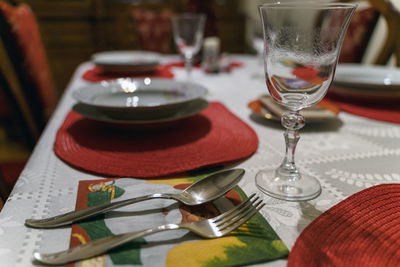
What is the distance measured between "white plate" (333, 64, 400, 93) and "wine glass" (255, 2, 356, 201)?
1.26ft

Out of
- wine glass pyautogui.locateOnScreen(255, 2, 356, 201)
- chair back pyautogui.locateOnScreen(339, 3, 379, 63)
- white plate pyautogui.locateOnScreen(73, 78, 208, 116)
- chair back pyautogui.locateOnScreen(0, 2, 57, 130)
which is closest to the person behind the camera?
wine glass pyautogui.locateOnScreen(255, 2, 356, 201)

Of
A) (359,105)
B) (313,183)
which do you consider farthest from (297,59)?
(359,105)

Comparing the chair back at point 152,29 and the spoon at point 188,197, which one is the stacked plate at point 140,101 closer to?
the spoon at point 188,197

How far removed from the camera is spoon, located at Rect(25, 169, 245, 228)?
31 cm

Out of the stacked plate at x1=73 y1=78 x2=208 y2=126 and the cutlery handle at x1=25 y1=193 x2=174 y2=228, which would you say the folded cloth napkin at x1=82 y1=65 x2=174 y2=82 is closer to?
the stacked plate at x1=73 y1=78 x2=208 y2=126

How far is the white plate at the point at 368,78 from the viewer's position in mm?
706

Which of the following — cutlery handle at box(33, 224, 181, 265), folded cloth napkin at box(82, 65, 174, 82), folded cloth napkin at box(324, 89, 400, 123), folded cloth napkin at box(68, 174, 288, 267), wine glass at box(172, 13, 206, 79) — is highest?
wine glass at box(172, 13, 206, 79)

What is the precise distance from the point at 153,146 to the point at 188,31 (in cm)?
55

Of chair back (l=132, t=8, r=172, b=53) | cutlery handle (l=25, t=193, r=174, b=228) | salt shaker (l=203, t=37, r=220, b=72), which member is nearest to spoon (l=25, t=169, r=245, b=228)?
cutlery handle (l=25, t=193, r=174, b=228)

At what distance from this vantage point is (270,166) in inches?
18.1

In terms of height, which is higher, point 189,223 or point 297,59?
point 297,59

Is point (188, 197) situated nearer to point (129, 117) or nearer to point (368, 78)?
point (129, 117)

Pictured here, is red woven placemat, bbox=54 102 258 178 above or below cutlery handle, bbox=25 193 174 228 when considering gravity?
below

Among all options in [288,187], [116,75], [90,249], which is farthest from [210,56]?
[90,249]
